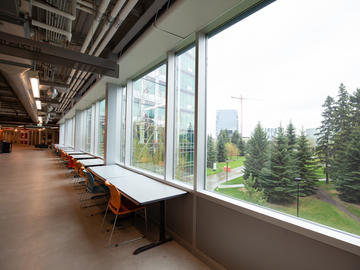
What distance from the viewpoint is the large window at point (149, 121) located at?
3523 mm

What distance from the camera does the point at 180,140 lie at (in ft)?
10.0

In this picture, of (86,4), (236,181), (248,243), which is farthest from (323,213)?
(86,4)

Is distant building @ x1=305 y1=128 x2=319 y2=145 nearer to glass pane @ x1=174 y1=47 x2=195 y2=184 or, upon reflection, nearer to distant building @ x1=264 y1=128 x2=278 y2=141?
distant building @ x1=264 y1=128 x2=278 y2=141

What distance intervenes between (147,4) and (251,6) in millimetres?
1624

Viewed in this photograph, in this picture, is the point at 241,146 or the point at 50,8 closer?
Answer: the point at 241,146

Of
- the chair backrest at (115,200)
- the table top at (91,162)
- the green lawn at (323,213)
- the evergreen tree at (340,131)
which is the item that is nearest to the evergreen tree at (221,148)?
the green lawn at (323,213)

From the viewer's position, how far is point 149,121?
3996 mm

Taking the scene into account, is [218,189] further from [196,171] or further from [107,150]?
[107,150]

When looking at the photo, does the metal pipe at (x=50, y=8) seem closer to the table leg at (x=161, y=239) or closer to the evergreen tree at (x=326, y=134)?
the table leg at (x=161, y=239)

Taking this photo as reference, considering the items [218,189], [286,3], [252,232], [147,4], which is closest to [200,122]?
[218,189]

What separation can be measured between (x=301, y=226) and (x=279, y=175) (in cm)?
48

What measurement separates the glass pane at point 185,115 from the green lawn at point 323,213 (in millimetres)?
1395

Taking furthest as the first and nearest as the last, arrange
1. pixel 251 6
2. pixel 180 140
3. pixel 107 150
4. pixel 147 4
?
pixel 107 150 → pixel 180 140 → pixel 147 4 → pixel 251 6

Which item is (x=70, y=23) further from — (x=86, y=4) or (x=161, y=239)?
(x=161, y=239)
